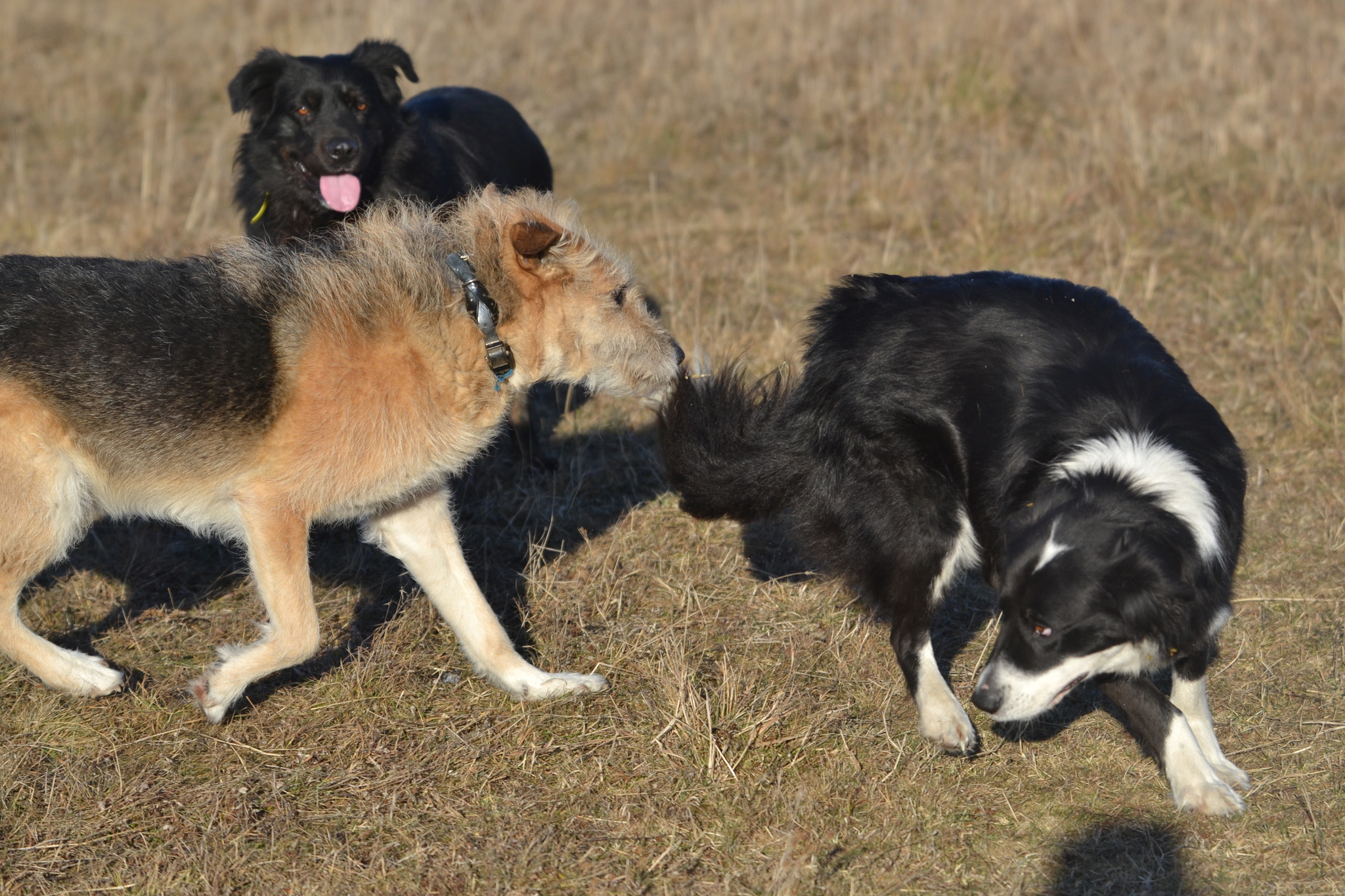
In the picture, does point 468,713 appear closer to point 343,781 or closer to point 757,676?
point 343,781

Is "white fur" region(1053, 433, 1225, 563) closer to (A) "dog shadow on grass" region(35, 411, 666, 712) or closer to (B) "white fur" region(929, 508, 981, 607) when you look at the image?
(B) "white fur" region(929, 508, 981, 607)

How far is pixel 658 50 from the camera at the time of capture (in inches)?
409

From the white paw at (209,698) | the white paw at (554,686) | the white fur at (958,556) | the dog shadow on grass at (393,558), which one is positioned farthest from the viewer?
the dog shadow on grass at (393,558)

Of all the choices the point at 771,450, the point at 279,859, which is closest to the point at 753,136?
the point at 771,450

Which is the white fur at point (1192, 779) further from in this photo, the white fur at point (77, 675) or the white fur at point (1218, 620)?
the white fur at point (77, 675)

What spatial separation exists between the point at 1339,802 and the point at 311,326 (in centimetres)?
344

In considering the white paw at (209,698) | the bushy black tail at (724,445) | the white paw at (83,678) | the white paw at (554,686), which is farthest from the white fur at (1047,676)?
the white paw at (83,678)

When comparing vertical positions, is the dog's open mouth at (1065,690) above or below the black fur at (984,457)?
below

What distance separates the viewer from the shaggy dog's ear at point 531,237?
11.7ft

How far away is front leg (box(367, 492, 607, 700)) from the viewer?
382cm

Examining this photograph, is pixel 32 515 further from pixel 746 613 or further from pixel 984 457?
pixel 984 457

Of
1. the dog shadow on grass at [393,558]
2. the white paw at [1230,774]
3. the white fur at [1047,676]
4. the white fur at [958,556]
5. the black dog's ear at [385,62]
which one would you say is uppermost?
the black dog's ear at [385,62]

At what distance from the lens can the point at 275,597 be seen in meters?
3.42

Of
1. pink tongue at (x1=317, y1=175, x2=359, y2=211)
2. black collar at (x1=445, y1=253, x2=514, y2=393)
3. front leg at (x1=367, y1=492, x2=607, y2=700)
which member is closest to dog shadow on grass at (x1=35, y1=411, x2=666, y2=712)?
front leg at (x1=367, y1=492, x2=607, y2=700)
